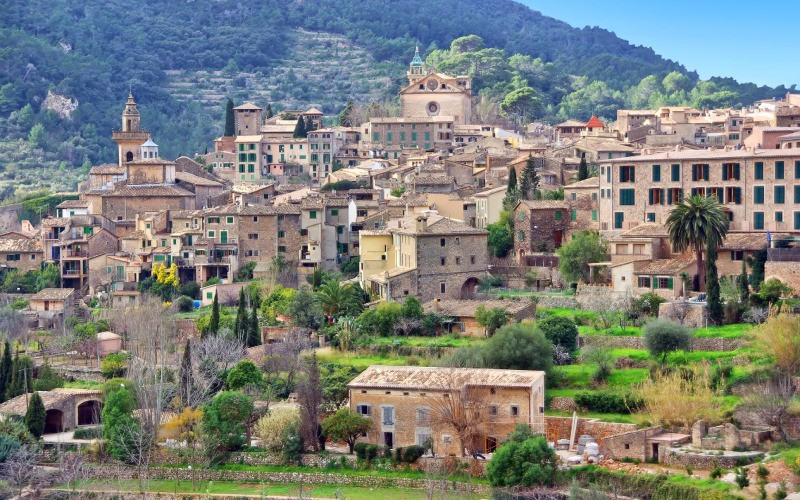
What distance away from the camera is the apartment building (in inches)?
2242

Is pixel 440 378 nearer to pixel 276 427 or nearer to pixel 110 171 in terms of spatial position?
pixel 276 427

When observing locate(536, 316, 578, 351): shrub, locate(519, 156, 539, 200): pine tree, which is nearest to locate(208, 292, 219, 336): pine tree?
locate(536, 316, 578, 351): shrub

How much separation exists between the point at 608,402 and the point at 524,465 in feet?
17.1

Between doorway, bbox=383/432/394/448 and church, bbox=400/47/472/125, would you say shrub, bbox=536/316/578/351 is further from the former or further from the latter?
church, bbox=400/47/472/125

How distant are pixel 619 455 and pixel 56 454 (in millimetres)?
16671

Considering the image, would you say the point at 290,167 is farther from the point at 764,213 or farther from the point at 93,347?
the point at 764,213

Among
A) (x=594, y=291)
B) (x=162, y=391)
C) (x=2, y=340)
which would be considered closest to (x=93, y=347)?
(x=2, y=340)

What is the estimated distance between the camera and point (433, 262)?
194 feet

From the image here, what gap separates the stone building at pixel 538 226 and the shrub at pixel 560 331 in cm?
1035

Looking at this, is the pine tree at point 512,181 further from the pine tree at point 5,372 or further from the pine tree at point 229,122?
the pine tree at point 229,122

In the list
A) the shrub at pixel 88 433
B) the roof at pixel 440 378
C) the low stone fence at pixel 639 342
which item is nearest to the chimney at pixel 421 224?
the low stone fence at pixel 639 342

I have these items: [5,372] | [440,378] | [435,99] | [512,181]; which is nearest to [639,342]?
[440,378]

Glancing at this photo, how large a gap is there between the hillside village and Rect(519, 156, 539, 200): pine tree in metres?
0.12

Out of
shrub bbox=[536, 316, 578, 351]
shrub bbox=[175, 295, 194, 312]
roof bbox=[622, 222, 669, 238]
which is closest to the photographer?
shrub bbox=[536, 316, 578, 351]
